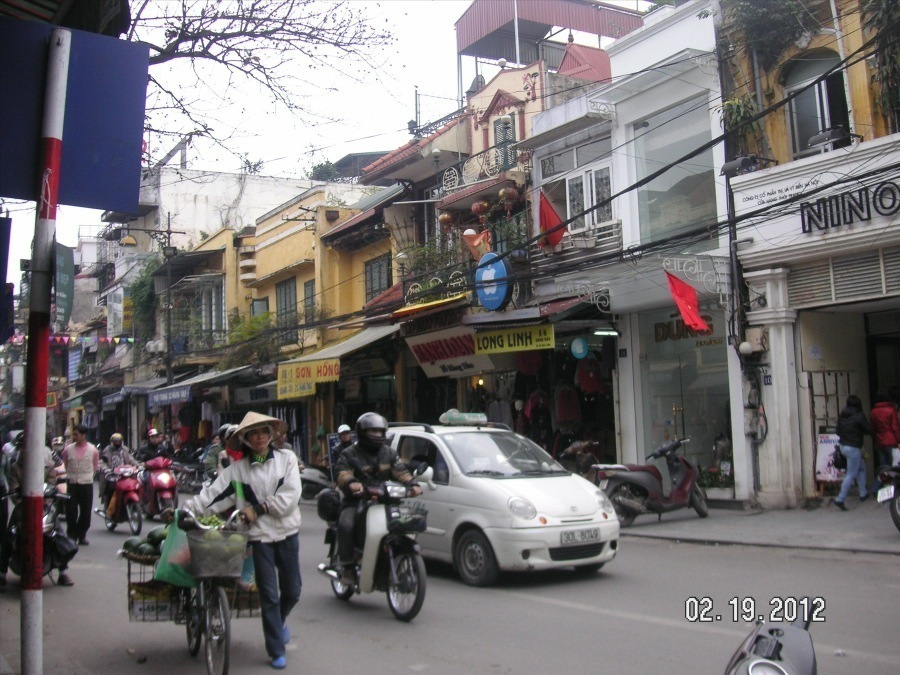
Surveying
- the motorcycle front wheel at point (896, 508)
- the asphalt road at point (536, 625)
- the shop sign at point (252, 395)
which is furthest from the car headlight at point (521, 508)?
the shop sign at point (252, 395)

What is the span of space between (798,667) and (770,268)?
1236cm

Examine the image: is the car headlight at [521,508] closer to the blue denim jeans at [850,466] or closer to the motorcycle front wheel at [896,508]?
the motorcycle front wheel at [896,508]

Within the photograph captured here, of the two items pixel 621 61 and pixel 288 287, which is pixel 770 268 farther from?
pixel 288 287

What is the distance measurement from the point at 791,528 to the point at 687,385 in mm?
4745

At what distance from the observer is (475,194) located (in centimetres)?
2105

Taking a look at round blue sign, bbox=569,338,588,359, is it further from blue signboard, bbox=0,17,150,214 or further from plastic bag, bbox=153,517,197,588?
blue signboard, bbox=0,17,150,214

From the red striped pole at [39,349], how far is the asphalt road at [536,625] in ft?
6.73

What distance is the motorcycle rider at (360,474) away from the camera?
7.94 metres

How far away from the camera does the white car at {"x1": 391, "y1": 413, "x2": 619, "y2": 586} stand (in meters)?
8.89

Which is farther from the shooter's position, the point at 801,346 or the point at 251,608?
the point at 801,346

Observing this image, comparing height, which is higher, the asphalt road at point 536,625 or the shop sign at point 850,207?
the shop sign at point 850,207

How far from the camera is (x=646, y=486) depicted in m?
13.2

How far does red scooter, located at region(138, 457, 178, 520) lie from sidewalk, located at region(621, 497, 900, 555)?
7884 millimetres

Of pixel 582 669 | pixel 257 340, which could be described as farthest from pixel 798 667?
pixel 257 340
